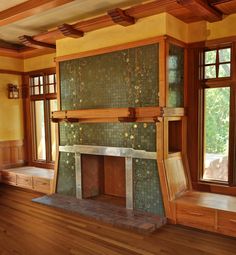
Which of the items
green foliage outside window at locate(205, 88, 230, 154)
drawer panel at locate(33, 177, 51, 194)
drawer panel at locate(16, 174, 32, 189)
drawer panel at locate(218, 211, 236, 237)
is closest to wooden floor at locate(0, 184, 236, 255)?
drawer panel at locate(218, 211, 236, 237)

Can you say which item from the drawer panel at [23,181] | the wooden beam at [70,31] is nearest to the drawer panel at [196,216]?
the wooden beam at [70,31]

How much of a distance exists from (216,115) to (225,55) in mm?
808

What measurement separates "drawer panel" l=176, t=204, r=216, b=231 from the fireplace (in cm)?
96

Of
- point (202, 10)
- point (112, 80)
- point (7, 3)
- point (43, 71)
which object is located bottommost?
point (112, 80)

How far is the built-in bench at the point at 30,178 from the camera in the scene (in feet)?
16.3

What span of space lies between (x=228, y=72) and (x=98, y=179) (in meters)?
2.65

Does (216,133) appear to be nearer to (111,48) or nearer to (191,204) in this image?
(191,204)

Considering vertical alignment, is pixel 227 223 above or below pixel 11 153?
below

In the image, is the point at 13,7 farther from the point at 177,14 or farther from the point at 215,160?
the point at 215,160

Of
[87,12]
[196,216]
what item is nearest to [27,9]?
[87,12]

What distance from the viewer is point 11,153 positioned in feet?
19.7

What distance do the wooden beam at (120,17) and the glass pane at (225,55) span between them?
1.25 m

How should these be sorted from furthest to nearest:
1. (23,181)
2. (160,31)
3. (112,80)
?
(23,181) → (112,80) → (160,31)

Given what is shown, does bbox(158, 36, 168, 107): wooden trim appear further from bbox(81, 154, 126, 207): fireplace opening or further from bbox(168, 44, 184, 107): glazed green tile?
bbox(81, 154, 126, 207): fireplace opening
